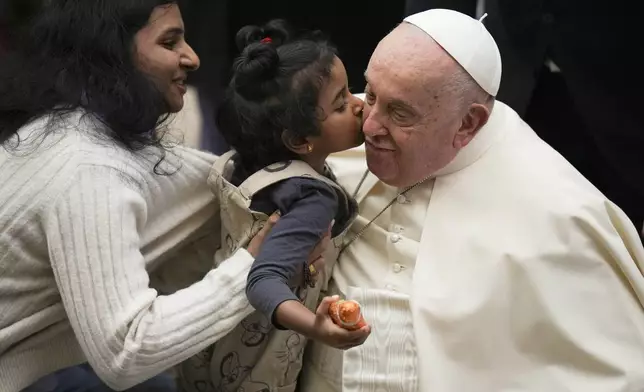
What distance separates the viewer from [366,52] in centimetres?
266

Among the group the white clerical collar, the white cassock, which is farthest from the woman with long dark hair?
the white clerical collar

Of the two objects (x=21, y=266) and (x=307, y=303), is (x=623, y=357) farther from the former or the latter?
(x=21, y=266)

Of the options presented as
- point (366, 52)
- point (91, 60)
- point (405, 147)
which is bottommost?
point (366, 52)

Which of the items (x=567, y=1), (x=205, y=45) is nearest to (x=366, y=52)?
(x=205, y=45)

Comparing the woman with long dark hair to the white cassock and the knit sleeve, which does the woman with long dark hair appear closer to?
the knit sleeve

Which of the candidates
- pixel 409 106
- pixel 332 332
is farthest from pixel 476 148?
pixel 332 332

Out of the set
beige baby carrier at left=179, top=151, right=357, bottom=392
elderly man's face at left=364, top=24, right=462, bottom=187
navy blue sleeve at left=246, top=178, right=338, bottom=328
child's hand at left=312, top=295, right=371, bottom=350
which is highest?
elderly man's face at left=364, top=24, right=462, bottom=187

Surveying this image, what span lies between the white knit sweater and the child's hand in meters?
0.32

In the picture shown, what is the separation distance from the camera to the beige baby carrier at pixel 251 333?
4.94 ft

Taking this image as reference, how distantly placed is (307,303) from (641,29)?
4.23 feet

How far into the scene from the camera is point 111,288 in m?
1.38

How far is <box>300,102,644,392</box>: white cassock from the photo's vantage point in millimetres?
1489

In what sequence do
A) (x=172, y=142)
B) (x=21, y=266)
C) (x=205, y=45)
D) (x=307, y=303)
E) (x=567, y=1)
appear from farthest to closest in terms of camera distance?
(x=205, y=45) < (x=567, y=1) < (x=172, y=142) < (x=307, y=303) < (x=21, y=266)

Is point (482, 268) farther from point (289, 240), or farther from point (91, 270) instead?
point (91, 270)
